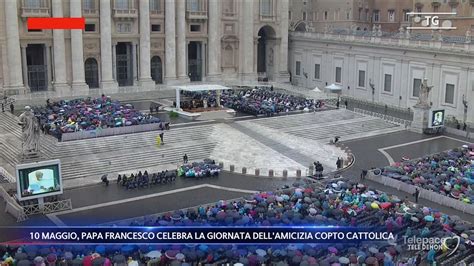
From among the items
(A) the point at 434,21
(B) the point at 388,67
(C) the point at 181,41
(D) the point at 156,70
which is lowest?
(D) the point at 156,70

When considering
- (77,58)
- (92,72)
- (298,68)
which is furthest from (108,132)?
(298,68)

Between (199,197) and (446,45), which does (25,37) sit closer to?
(199,197)

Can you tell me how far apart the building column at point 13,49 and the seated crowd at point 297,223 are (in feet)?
122

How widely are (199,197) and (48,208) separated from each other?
8.59 m

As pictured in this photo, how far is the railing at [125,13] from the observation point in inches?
2552

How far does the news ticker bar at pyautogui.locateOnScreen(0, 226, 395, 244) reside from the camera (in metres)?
23.6

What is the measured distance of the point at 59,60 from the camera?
61688 millimetres

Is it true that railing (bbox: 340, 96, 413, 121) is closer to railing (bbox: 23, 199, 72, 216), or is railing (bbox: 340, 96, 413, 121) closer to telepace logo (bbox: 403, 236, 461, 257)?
telepace logo (bbox: 403, 236, 461, 257)

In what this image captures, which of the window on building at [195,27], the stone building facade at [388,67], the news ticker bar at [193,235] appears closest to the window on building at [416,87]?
the stone building facade at [388,67]

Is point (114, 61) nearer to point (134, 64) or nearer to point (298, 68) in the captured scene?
point (134, 64)

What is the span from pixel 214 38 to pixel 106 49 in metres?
14.4

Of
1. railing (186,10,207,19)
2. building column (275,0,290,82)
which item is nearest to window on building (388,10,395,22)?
building column (275,0,290,82)

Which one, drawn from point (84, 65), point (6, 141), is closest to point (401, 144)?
point (6, 141)

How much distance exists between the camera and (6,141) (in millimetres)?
43562
